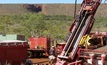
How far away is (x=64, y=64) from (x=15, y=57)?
14.9 ft

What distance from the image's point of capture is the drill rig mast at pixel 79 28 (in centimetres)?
→ 1409

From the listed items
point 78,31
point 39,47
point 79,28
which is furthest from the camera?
point 39,47

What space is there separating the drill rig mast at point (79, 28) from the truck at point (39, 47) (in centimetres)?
1055

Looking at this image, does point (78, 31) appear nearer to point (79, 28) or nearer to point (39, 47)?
point (79, 28)

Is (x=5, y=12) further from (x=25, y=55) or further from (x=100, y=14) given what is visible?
(x=25, y=55)

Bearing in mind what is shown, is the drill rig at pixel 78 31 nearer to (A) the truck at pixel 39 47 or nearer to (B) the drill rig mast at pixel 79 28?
(B) the drill rig mast at pixel 79 28

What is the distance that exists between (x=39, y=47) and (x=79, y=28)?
11800 millimetres

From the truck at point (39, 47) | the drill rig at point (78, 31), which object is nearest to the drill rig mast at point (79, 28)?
the drill rig at point (78, 31)

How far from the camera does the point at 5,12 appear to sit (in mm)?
113750

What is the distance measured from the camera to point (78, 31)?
50.7 ft

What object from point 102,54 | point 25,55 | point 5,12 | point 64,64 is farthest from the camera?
point 5,12

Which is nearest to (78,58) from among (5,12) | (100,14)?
(100,14)

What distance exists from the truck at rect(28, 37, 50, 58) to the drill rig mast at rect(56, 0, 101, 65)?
415 inches

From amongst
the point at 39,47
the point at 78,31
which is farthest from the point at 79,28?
the point at 39,47
